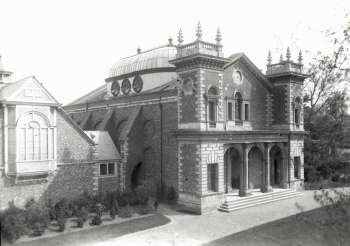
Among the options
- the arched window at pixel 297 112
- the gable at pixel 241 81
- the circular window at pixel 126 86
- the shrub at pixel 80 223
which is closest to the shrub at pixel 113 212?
the shrub at pixel 80 223

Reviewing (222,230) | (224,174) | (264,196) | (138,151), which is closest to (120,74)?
(138,151)

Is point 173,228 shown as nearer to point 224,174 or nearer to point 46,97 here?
point 224,174

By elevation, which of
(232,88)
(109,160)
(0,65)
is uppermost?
(0,65)

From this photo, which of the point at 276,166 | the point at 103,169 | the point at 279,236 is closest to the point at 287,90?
the point at 276,166

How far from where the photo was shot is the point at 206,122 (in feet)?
83.9

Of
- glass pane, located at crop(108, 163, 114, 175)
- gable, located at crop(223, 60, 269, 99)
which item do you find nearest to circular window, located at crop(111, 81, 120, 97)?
glass pane, located at crop(108, 163, 114, 175)

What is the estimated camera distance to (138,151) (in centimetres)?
3161

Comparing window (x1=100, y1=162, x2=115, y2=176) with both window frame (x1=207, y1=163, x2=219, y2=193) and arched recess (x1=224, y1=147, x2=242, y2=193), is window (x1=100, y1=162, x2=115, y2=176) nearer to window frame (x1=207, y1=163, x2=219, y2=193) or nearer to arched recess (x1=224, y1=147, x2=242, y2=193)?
window frame (x1=207, y1=163, x2=219, y2=193)

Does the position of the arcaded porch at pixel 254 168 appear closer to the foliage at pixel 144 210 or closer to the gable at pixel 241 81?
the gable at pixel 241 81

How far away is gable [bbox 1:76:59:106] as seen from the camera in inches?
915

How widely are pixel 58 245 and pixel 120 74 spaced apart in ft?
80.0

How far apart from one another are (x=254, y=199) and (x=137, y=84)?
16933 mm

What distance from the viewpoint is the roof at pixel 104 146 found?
29.6m

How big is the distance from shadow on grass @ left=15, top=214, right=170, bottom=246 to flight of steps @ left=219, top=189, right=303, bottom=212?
5232 mm
